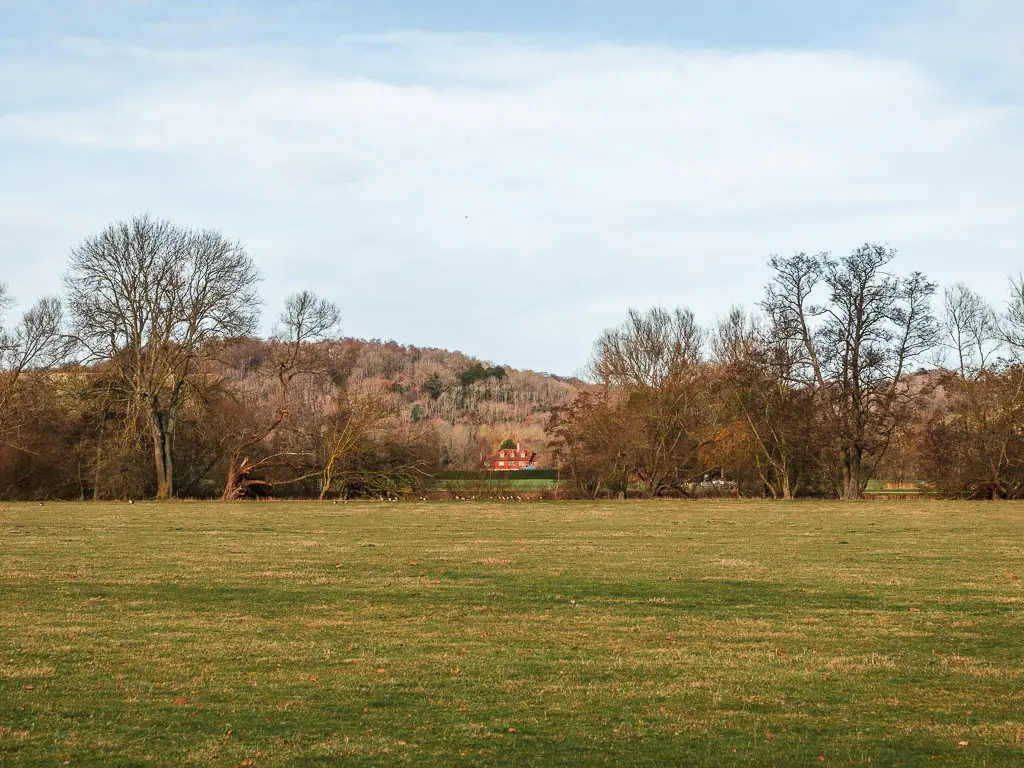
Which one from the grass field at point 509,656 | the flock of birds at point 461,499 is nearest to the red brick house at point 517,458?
the flock of birds at point 461,499

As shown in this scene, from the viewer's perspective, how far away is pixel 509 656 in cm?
941

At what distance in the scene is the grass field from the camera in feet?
21.6

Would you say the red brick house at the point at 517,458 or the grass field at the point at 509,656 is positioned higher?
the red brick house at the point at 517,458

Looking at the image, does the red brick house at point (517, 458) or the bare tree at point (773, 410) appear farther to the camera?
the red brick house at point (517, 458)

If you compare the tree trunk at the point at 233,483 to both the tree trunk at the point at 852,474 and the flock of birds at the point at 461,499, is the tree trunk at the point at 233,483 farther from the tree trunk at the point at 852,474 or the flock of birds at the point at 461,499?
the tree trunk at the point at 852,474

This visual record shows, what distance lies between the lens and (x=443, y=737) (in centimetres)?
672

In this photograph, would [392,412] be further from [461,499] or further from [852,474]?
[852,474]

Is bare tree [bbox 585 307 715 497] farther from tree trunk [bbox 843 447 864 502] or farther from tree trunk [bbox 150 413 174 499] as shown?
tree trunk [bbox 150 413 174 499]

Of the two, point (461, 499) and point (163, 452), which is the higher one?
point (163, 452)

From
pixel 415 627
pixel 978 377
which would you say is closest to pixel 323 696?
pixel 415 627

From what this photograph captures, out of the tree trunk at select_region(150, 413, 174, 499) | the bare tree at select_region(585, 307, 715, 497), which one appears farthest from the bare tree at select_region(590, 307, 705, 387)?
the tree trunk at select_region(150, 413, 174, 499)

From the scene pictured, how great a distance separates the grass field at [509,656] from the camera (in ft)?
21.6

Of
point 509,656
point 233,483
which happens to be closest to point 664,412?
point 233,483

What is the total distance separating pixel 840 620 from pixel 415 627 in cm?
530
